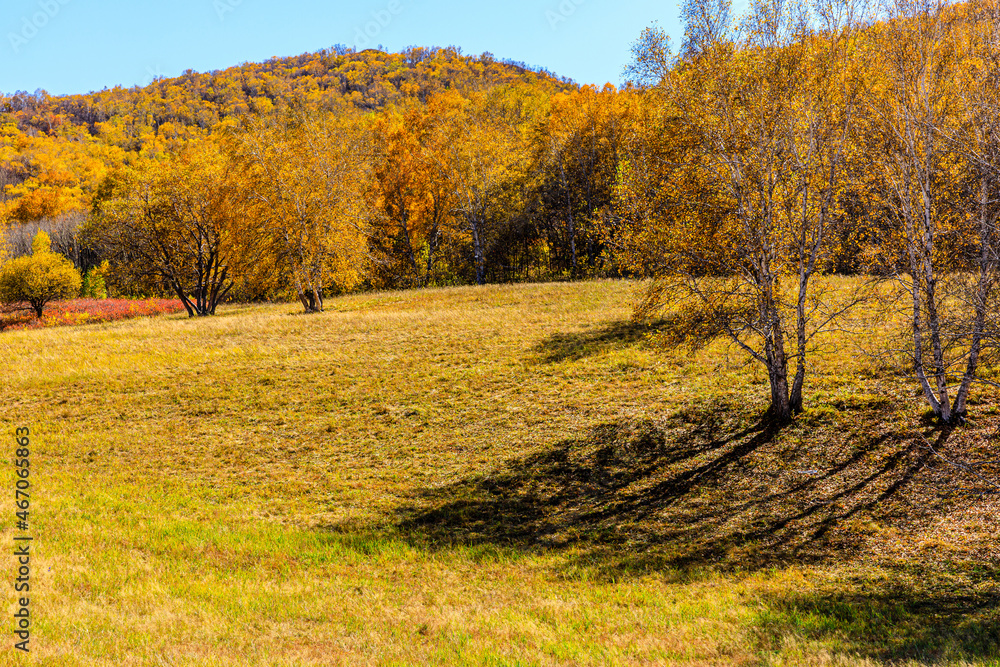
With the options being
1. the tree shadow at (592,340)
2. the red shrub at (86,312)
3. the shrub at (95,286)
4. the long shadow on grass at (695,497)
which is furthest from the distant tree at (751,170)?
the shrub at (95,286)

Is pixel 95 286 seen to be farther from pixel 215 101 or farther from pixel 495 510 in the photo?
pixel 215 101

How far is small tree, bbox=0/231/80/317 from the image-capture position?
2140 inches

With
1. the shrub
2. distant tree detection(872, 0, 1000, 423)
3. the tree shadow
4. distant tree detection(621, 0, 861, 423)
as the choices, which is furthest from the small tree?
distant tree detection(872, 0, 1000, 423)

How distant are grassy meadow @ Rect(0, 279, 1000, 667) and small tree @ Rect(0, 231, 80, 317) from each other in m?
35.0

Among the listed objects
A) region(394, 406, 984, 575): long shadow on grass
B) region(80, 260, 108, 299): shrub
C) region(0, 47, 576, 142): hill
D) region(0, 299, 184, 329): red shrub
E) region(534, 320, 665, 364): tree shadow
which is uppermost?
region(0, 47, 576, 142): hill

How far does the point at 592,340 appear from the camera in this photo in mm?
27156

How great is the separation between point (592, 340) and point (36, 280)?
55192 mm

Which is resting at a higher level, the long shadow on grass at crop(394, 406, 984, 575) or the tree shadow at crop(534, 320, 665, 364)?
the tree shadow at crop(534, 320, 665, 364)

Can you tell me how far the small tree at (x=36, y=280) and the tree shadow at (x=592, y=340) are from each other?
5278 cm

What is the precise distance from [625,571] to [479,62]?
21236cm

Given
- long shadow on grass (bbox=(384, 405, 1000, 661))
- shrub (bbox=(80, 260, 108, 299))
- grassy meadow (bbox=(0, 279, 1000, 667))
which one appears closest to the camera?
grassy meadow (bbox=(0, 279, 1000, 667))

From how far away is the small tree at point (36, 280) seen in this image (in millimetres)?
54344

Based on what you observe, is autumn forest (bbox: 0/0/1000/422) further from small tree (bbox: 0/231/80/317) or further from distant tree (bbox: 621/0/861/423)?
small tree (bbox: 0/231/80/317)

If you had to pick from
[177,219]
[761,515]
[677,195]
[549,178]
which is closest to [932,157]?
[677,195]
